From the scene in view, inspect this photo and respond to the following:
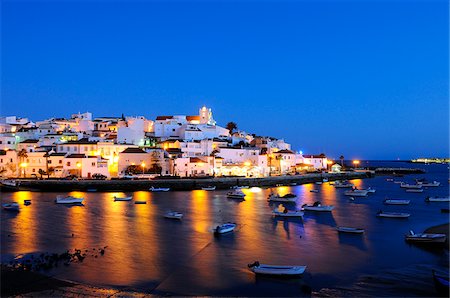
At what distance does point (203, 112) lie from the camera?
301ft

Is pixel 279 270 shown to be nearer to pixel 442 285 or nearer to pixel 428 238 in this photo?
pixel 442 285

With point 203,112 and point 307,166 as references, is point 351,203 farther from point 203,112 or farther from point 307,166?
point 203,112

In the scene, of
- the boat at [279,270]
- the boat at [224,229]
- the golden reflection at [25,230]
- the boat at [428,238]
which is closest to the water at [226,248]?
the golden reflection at [25,230]

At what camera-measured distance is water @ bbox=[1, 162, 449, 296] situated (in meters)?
12.9

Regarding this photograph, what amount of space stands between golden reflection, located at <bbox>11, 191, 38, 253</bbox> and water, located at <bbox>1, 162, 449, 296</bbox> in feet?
0.17

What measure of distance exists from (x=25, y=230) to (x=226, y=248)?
12173mm

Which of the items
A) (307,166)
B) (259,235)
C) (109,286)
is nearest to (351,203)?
(259,235)

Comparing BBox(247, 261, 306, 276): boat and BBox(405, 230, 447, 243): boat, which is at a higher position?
BBox(405, 230, 447, 243): boat

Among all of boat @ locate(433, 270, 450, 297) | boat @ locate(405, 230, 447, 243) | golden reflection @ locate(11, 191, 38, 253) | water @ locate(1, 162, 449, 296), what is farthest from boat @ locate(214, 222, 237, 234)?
boat @ locate(433, 270, 450, 297)

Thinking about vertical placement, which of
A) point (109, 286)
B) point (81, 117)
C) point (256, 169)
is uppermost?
point (81, 117)

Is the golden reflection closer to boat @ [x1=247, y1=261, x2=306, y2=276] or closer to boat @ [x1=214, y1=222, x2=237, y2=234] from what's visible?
boat @ [x1=214, y1=222, x2=237, y2=234]

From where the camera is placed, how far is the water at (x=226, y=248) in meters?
12.9

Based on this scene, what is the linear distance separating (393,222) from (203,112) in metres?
69.9

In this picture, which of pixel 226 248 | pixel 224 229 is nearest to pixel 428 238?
pixel 226 248
